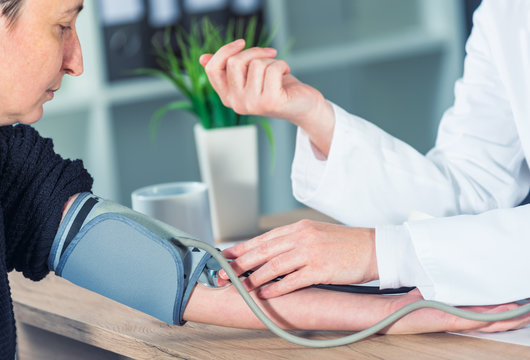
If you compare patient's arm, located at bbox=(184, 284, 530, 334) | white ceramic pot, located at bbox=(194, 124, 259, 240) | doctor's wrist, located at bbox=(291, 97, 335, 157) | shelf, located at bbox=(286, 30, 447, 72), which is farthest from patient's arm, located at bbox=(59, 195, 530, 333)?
shelf, located at bbox=(286, 30, 447, 72)

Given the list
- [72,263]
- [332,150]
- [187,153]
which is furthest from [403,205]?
[187,153]

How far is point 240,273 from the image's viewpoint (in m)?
0.82

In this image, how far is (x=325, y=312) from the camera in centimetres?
78

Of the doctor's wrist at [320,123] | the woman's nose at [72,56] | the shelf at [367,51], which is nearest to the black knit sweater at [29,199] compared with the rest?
the woman's nose at [72,56]

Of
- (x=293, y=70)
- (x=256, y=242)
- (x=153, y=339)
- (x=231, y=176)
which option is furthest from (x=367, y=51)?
(x=153, y=339)

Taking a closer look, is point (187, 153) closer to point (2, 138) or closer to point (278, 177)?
point (278, 177)

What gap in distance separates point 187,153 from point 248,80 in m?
1.87

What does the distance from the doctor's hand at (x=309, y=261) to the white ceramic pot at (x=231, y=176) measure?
48 centimetres

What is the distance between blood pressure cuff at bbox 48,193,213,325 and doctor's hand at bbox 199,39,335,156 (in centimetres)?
26

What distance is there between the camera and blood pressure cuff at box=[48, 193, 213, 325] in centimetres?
80

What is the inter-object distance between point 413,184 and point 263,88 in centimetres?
29

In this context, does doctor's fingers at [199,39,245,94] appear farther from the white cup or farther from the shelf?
the shelf

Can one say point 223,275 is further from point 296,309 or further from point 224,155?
point 224,155

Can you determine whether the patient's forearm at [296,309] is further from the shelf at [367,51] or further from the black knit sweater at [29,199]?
the shelf at [367,51]
